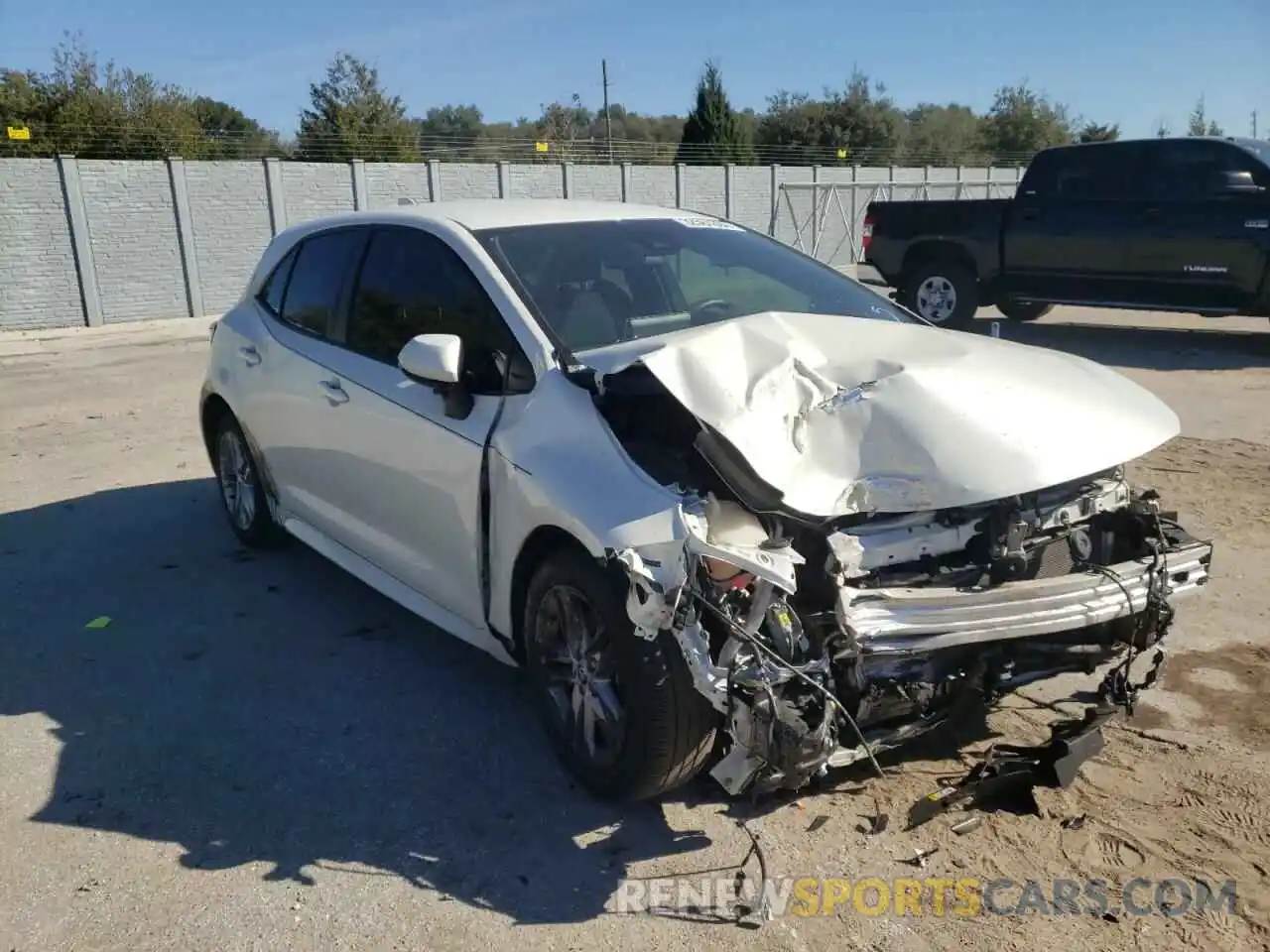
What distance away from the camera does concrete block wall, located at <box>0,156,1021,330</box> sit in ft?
56.7

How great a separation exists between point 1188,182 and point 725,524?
1077 centimetres

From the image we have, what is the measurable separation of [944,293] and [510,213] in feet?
32.1

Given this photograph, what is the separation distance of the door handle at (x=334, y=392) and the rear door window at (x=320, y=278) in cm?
33

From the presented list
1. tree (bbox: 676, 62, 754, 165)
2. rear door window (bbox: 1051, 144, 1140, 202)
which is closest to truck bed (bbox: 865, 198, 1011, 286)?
rear door window (bbox: 1051, 144, 1140, 202)

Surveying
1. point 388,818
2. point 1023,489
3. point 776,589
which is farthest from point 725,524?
point 388,818

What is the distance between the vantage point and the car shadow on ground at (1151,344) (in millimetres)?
11062

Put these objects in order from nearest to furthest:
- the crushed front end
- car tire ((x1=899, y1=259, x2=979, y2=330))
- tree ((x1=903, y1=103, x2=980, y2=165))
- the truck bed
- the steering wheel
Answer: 1. the crushed front end
2. the steering wheel
3. the truck bed
4. car tire ((x1=899, y1=259, x2=979, y2=330))
5. tree ((x1=903, y1=103, x2=980, y2=165))

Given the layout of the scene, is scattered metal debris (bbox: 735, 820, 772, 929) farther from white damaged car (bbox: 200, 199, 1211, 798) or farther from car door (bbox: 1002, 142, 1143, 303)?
car door (bbox: 1002, 142, 1143, 303)

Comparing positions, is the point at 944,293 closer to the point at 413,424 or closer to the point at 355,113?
the point at 413,424

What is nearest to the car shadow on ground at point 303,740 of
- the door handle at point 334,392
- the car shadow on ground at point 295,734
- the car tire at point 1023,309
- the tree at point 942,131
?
the car shadow on ground at point 295,734

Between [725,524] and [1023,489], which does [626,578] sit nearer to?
[725,524]

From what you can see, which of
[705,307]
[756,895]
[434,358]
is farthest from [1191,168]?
[756,895]

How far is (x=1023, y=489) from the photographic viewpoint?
3.00 meters

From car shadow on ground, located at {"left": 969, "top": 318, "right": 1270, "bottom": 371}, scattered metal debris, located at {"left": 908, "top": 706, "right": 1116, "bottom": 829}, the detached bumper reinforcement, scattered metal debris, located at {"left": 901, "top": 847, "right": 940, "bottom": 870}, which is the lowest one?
car shadow on ground, located at {"left": 969, "top": 318, "right": 1270, "bottom": 371}
